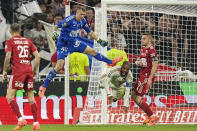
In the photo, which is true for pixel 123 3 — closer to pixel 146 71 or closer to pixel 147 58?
pixel 147 58

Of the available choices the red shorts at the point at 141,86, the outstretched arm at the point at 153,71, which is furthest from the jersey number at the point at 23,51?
the red shorts at the point at 141,86

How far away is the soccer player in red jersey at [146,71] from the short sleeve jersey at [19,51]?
3296 millimetres

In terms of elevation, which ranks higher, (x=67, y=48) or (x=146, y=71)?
(x=67, y=48)

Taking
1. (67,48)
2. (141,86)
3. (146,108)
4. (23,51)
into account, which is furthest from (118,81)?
(23,51)

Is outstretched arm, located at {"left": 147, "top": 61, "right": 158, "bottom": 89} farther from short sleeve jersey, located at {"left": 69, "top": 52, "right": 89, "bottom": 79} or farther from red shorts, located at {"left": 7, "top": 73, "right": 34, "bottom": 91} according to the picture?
red shorts, located at {"left": 7, "top": 73, "right": 34, "bottom": 91}

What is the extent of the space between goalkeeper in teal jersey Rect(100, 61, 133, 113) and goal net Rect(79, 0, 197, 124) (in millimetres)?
739

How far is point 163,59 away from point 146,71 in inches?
68.9

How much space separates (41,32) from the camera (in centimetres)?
1753

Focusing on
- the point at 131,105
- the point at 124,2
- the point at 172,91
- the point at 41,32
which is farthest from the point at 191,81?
the point at 41,32

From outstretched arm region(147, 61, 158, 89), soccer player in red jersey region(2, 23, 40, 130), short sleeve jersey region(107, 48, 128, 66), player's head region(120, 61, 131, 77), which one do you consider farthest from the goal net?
soccer player in red jersey region(2, 23, 40, 130)

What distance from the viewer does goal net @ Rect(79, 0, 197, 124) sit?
15.3 meters

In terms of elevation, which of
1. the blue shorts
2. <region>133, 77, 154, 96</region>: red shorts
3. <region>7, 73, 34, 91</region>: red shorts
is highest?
the blue shorts

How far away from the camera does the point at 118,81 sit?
14.5 metres

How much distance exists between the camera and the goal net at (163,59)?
602 inches
